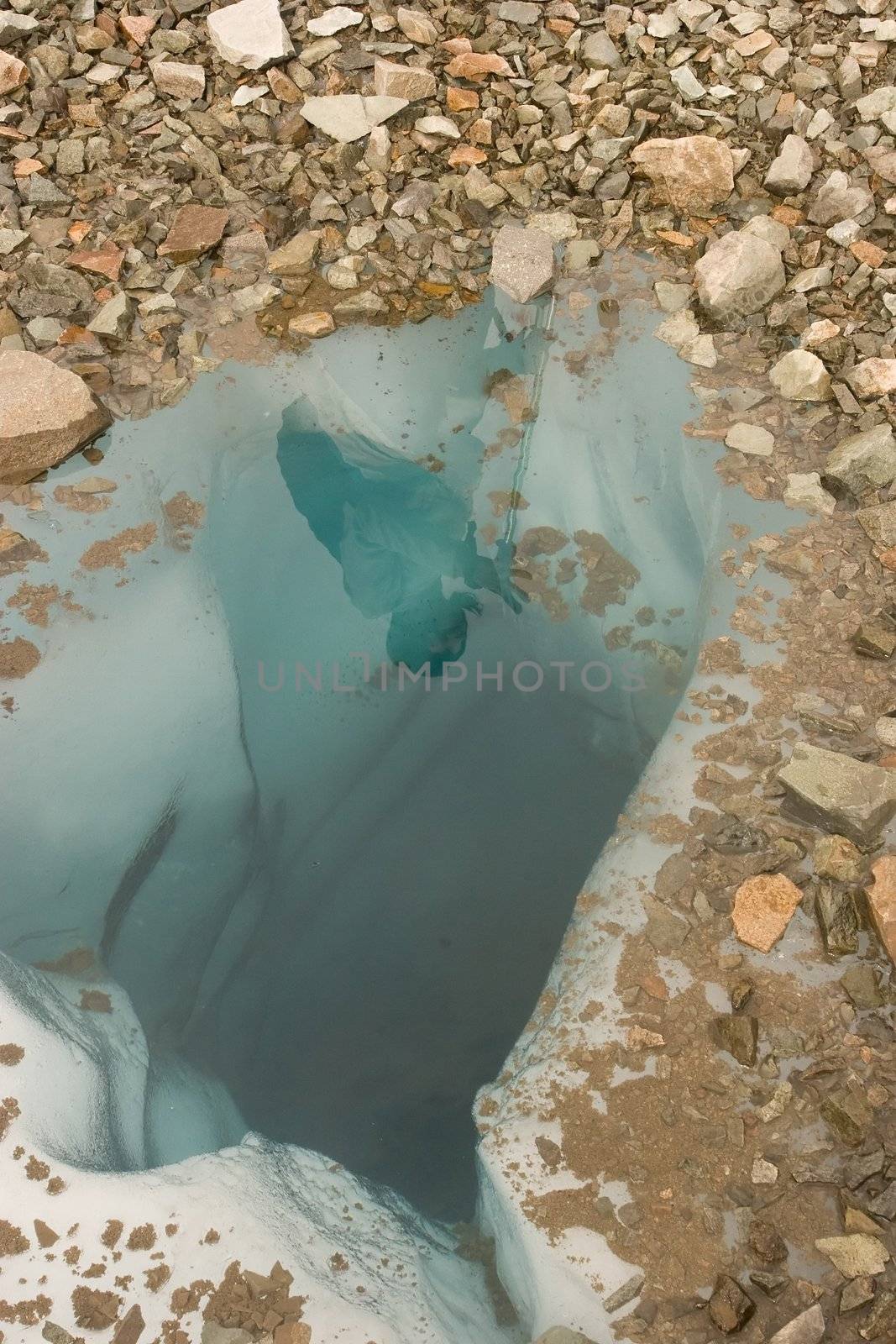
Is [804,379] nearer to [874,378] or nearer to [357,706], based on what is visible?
[874,378]

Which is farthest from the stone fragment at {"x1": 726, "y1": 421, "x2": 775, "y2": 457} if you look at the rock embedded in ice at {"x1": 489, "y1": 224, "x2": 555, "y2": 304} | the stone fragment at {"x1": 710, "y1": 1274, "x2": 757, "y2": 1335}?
the stone fragment at {"x1": 710, "y1": 1274, "x2": 757, "y2": 1335}

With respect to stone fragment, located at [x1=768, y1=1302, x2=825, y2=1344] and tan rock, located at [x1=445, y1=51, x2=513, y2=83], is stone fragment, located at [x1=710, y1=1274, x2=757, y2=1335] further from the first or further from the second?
tan rock, located at [x1=445, y1=51, x2=513, y2=83]

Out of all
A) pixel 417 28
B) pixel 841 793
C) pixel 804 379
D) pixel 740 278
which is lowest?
pixel 841 793

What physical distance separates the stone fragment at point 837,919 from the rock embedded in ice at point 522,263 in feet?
6.60

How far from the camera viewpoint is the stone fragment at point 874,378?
3080 mm

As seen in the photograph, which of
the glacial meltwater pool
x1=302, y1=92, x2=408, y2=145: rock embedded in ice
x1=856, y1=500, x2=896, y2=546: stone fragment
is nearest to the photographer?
the glacial meltwater pool

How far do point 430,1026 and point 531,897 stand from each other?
1.19 feet

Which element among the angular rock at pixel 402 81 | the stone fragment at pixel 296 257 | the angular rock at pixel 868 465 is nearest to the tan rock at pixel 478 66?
the angular rock at pixel 402 81

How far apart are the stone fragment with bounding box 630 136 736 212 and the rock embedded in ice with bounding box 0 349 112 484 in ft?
6.36

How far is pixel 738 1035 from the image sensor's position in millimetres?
2170

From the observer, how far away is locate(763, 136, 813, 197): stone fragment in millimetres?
3467

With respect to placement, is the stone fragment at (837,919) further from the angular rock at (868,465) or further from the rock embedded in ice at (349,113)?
the rock embedded in ice at (349,113)

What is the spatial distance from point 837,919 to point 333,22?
3314 mm

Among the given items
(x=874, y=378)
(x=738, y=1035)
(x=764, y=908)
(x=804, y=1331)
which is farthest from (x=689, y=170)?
(x=804, y=1331)
